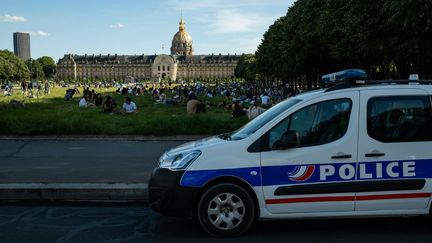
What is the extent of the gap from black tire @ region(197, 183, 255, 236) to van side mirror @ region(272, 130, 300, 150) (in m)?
0.68

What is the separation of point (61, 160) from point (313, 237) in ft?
23.8

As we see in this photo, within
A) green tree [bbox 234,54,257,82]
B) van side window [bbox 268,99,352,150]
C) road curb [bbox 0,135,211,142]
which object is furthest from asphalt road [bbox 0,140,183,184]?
green tree [bbox 234,54,257,82]

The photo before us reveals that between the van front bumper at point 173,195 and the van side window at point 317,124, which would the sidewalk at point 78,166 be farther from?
the van side window at point 317,124

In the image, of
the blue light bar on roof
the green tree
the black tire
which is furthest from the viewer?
the green tree

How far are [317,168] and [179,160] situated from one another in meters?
1.68

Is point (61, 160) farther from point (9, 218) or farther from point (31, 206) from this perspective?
point (9, 218)

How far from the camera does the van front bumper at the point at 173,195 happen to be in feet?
21.7

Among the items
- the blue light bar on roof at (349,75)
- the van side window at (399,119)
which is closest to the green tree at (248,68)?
the blue light bar on roof at (349,75)

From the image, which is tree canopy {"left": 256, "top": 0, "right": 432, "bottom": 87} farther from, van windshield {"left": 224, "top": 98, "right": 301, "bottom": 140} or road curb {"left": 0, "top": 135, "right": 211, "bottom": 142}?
van windshield {"left": 224, "top": 98, "right": 301, "bottom": 140}

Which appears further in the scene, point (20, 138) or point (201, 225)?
point (20, 138)

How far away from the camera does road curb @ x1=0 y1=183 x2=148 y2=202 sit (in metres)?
9.00

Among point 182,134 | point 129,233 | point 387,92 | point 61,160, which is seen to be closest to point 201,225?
point 129,233

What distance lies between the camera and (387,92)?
267 inches

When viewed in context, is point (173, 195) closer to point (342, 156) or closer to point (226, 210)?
point (226, 210)
